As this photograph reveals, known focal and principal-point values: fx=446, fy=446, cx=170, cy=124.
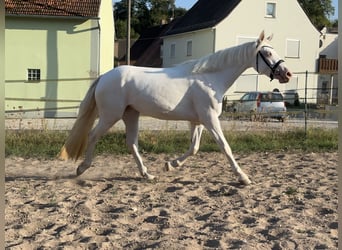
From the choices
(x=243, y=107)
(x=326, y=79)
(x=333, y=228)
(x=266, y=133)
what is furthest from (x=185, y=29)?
(x=333, y=228)

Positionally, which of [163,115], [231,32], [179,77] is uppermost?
[231,32]

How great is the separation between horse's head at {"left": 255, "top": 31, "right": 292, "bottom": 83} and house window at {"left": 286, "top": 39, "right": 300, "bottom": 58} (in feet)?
82.9

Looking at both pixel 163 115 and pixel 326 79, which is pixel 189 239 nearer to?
pixel 163 115

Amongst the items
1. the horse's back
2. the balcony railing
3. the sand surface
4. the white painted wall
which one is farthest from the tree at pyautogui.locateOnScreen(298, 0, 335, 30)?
the horse's back

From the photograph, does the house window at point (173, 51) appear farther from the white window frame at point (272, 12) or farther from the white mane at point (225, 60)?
the white mane at point (225, 60)

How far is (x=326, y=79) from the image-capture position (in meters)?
35.0

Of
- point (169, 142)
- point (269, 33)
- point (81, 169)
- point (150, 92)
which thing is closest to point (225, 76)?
point (150, 92)

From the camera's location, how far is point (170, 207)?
169 inches

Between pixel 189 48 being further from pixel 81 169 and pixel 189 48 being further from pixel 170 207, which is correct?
pixel 170 207

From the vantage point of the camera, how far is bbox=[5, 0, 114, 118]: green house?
58.6 feet

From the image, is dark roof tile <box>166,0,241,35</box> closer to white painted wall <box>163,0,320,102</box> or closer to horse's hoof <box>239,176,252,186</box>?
white painted wall <box>163,0,320,102</box>

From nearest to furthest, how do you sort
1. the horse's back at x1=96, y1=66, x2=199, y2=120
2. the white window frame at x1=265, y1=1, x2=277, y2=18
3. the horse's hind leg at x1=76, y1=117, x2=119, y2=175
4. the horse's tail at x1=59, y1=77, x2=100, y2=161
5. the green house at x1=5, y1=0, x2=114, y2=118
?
the horse's back at x1=96, y1=66, x2=199, y2=120 → the horse's hind leg at x1=76, y1=117, x2=119, y2=175 → the horse's tail at x1=59, y1=77, x2=100, y2=161 → the green house at x1=5, y1=0, x2=114, y2=118 → the white window frame at x1=265, y1=1, x2=277, y2=18

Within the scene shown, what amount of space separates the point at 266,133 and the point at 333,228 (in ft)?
19.2

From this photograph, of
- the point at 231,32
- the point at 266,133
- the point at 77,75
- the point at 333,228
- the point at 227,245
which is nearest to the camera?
the point at 227,245
